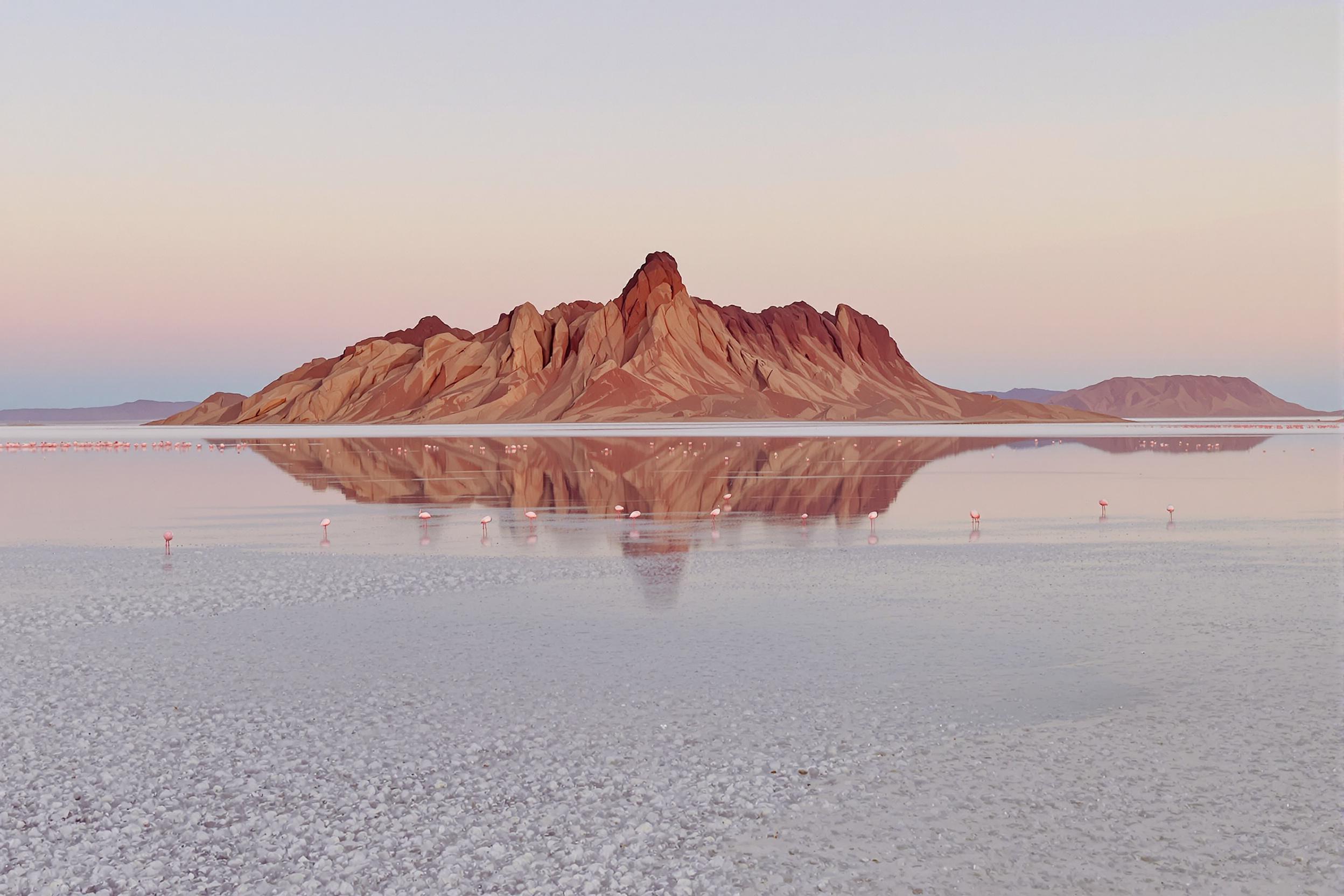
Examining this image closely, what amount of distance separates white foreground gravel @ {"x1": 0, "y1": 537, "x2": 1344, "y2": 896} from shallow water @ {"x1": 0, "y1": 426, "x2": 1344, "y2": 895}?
0.05m

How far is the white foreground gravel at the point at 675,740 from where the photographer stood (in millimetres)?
8484

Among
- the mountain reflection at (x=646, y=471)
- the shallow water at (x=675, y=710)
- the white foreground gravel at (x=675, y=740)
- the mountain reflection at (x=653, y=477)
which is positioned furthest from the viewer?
the mountain reflection at (x=646, y=471)

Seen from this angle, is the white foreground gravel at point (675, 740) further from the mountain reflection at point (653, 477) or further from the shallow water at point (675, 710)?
the mountain reflection at point (653, 477)

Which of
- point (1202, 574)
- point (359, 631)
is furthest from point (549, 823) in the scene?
point (1202, 574)

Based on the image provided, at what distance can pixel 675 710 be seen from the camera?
40.2 feet

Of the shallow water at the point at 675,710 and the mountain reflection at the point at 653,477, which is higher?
the mountain reflection at the point at 653,477

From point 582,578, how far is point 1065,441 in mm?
90198

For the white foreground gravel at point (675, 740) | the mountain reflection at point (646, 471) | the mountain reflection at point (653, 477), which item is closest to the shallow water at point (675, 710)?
the white foreground gravel at point (675, 740)

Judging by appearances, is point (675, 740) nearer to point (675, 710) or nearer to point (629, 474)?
point (675, 710)

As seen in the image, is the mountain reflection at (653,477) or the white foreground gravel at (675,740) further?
the mountain reflection at (653,477)

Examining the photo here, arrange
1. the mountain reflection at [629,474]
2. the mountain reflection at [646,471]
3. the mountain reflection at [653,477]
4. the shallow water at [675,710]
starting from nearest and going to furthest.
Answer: the shallow water at [675,710] < the mountain reflection at [653,477] < the mountain reflection at [629,474] < the mountain reflection at [646,471]

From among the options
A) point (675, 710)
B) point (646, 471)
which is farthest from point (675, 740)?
point (646, 471)

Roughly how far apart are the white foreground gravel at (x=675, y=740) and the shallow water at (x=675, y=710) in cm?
5

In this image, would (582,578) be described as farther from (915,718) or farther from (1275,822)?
(1275,822)
